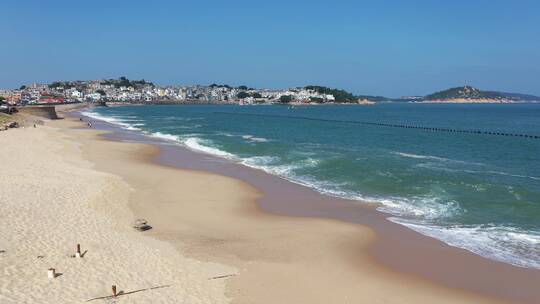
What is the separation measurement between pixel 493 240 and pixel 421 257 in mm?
3079

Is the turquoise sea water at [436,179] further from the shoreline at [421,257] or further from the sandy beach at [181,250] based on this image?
the sandy beach at [181,250]

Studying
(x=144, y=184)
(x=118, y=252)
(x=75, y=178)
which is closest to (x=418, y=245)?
(x=118, y=252)

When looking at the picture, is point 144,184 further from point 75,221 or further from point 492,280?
point 492,280

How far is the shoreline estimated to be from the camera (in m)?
12.0

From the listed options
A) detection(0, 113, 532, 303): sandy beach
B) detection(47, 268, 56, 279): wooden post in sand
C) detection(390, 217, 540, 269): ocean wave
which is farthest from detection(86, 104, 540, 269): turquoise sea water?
detection(47, 268, 56, 279): wooden post in sand

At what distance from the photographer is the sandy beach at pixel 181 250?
10.8 metres

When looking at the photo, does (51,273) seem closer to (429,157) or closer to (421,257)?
(421,257)

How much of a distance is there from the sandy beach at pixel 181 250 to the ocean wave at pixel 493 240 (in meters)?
2.06

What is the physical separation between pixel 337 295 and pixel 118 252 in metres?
5.68

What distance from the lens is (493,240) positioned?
15367mm

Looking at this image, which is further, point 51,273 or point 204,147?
point 204,147

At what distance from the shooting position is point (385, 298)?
11.0 metres

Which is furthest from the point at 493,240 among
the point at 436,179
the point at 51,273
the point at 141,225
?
the point at 51,273

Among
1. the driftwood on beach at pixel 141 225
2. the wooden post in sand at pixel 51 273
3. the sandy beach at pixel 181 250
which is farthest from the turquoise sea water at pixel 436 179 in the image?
the wooden post in sand at pixel 51 273
